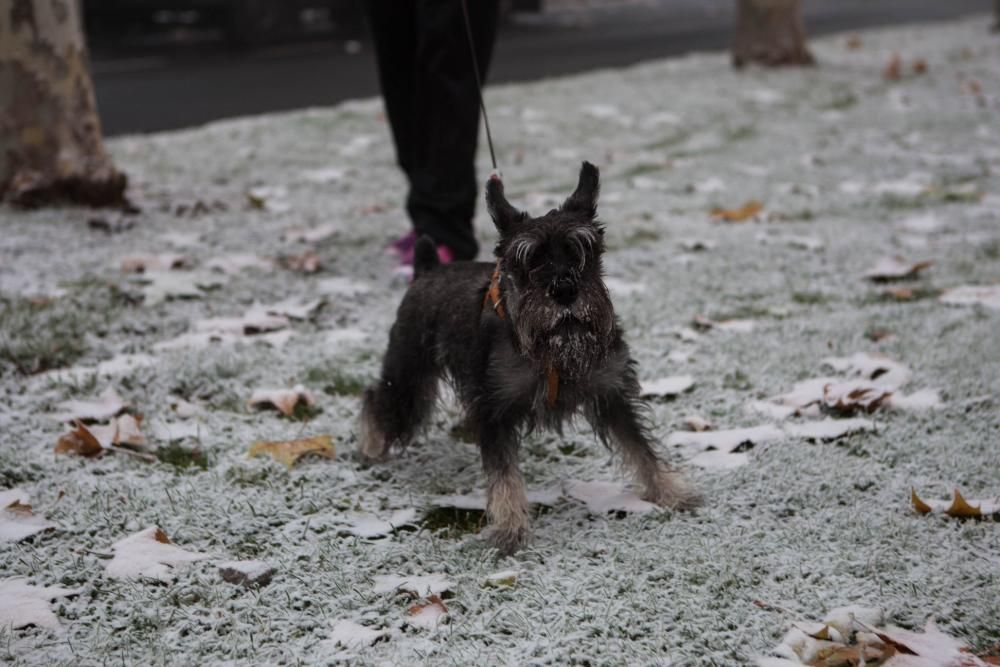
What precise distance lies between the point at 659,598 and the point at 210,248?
13.2 ft

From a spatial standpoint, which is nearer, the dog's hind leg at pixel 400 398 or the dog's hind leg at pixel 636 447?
the dog's hind leg at pixel 636 447

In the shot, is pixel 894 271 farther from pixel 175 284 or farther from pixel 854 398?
pixel 175 284

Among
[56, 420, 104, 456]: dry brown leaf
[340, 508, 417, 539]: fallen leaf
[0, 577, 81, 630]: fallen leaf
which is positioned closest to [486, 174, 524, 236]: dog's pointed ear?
[340, 508, 417, 539]: fallen leaf

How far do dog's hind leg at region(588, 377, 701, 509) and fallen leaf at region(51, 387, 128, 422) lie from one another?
5.92ft

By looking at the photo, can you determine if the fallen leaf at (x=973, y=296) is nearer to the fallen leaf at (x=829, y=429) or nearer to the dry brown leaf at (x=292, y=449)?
the fallen leaf at (x=829, y=429)

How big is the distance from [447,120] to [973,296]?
2.59 meters

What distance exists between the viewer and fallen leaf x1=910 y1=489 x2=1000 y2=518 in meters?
2.96

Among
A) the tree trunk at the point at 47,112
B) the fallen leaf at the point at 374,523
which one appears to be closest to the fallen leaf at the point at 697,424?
the fallen leaf at the point at 374,523

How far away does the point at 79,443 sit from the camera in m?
3.54

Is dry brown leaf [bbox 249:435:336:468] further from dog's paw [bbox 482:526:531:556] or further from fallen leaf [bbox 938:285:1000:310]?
fallen leaf [bbox 938:285:1000:310]

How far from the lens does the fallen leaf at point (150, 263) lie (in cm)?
548

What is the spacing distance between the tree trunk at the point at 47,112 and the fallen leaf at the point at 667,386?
4.12 meters

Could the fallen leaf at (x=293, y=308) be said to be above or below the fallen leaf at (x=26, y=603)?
above

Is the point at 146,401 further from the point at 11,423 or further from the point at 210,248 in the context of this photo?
the point at 210,248
